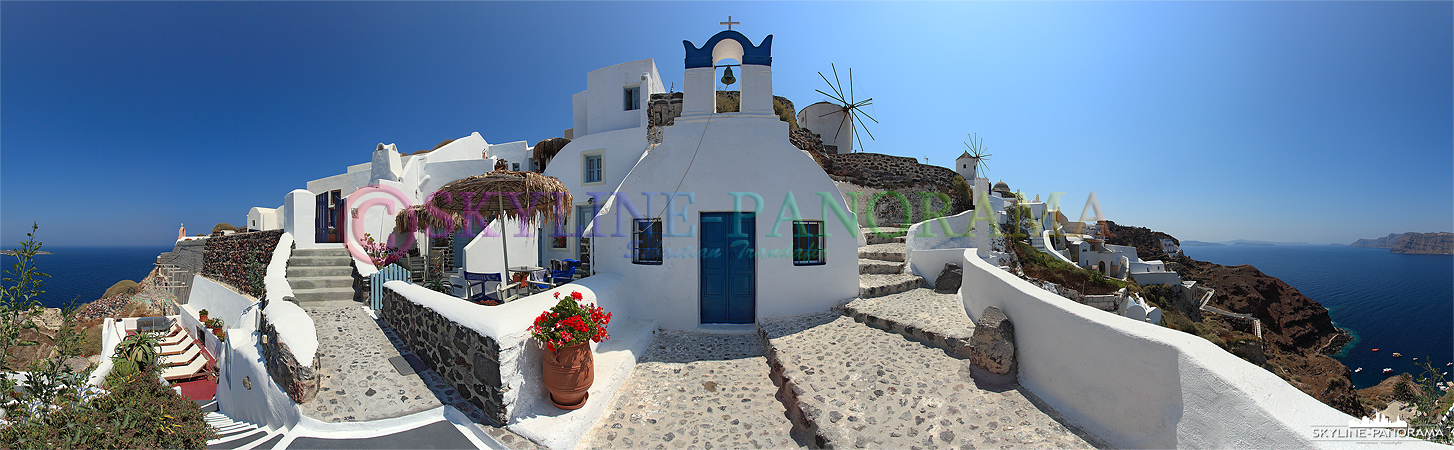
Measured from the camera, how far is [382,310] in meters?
7.43

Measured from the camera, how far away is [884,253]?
10484mm

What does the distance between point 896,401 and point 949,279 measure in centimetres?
474

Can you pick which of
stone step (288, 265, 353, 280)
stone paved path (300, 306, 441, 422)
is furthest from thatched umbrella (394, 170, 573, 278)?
stone step (288, 265, 353, 280)

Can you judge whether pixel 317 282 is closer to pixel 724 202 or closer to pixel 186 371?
pixel 186 371

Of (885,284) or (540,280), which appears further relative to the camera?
(885,284)

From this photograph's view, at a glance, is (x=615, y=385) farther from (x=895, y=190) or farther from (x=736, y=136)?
(x=895, y=190)

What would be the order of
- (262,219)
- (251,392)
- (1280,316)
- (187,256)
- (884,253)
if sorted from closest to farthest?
1. (251,392)
2. (884,253)
3. (187,256)
4. (262,219)
5. (1280,316)

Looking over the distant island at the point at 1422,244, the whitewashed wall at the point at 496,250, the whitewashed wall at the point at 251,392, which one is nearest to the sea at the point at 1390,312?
the distant island at the point at 1422,244

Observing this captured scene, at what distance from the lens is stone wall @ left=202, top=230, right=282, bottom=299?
36.3 feet

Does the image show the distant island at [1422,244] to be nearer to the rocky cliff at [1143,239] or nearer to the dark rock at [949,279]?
the rocky cliff at [1143,239]

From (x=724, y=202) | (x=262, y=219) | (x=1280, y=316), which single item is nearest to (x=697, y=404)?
(x=724, y=202)

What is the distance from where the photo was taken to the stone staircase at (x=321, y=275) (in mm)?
8992

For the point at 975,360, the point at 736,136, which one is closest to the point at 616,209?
the point at 736,136

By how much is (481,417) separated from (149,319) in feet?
51.8
